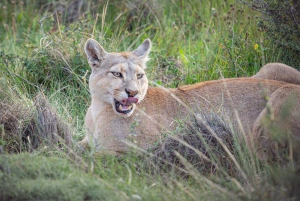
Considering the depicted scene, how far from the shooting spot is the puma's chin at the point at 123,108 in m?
6.16

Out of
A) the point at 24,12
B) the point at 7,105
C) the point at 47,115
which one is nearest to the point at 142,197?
the point at 47,115

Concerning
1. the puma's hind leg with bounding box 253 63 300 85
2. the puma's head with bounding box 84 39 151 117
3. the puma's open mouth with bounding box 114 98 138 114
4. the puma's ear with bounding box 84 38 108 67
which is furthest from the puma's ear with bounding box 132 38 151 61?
the puma's hind leg with bounding box 253 63 300 85

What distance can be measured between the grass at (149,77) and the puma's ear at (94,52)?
58 centimetres

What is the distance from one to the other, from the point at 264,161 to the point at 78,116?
3011 millimetres

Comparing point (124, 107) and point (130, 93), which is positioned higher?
point (130, 93)

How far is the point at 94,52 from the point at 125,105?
0.85 metres

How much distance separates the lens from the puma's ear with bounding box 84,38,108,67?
21.2 ft

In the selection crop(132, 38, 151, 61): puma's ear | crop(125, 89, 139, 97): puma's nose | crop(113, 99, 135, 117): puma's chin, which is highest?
crop(132, 38, 151, 61): puma's ear

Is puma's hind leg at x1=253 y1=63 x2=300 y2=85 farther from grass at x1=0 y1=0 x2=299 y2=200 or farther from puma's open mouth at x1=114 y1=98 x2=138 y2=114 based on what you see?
puma's open mouth at x1=114 y1=98 x2=138 y2=114

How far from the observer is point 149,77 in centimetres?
824

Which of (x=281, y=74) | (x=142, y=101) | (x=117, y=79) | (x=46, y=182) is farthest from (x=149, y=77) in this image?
(x=46, y=182)

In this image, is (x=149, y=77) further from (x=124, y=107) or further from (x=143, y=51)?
(x=124, y=107)

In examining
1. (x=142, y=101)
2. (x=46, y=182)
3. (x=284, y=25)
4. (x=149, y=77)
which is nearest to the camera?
(x=46, y=182)

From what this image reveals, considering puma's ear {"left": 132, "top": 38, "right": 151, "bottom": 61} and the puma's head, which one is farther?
puma's ear {"left": 132, "top": 38, "right": 151, "bottom": 61}
